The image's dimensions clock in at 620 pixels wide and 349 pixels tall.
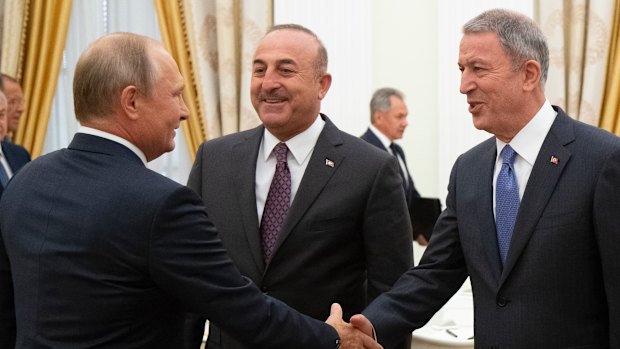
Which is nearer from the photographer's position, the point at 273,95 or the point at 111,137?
the point at 111,137

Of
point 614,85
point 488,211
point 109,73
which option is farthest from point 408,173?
point 109,73

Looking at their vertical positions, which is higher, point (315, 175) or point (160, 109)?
point (160, 109)

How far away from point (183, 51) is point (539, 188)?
4380 millimetres

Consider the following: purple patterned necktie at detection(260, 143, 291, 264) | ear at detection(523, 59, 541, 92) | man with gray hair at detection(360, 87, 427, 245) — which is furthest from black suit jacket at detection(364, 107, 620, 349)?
man with gray hair at detection(360, 87, 427, 245)

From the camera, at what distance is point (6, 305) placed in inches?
85.9

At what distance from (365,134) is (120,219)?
14.6ft

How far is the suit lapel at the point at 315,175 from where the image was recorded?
108 inches

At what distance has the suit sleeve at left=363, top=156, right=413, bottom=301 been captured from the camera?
2.76 meters

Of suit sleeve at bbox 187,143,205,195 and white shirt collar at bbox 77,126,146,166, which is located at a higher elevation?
white shirt collar at bbox 77,126,146,166

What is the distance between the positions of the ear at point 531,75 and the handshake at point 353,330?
89 centimetres

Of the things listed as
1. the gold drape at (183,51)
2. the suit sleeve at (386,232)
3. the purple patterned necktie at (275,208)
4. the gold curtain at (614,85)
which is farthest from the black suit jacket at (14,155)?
the gold curtain at (614,85)

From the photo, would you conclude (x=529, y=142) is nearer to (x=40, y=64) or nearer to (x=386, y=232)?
(x=386, y=232)

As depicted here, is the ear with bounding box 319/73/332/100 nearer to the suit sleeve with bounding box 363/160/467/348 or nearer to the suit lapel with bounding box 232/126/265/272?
the suit lapel with bounding box 232/126/265/272

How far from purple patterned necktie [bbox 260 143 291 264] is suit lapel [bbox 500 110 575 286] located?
0.79m
